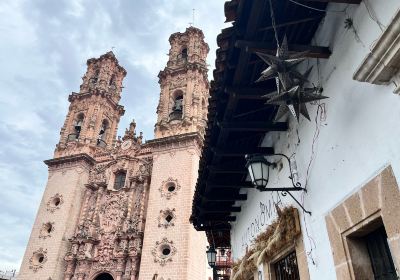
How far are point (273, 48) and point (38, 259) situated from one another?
21.1 meters

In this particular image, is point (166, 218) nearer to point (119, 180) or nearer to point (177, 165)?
point (177, 165)

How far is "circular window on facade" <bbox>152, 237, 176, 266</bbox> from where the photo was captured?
1750cm

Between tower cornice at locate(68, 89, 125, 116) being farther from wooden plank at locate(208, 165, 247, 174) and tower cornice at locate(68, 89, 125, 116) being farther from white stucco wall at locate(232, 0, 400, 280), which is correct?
white stucco wall at locate(232, 0, 400, 280)

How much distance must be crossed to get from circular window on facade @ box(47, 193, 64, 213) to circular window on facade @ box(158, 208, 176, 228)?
23.5ft

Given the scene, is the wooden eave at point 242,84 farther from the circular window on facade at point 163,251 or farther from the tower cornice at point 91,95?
the tower cornice at point 91,95

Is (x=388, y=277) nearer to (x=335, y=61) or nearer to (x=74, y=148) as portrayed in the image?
(x=335, y=61)

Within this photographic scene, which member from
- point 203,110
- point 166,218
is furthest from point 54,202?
point 203,110

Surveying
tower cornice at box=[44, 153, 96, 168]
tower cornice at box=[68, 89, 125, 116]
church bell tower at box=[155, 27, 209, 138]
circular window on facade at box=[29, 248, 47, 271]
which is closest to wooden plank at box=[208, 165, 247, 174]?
church bell tower at box=[155, 27, 209, 138]

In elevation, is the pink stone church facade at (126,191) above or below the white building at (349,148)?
above

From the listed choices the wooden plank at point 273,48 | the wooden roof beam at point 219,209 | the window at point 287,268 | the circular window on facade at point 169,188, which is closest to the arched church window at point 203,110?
the circular window on facade at point 169,188

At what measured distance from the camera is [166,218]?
18969mm

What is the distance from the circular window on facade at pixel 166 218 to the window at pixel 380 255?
16.0m

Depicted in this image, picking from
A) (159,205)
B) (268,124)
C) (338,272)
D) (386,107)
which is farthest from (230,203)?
(159,205)

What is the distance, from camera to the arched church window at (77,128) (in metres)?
25.5
